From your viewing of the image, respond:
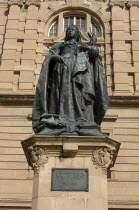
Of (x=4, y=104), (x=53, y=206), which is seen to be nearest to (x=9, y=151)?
(x=4, y=104)

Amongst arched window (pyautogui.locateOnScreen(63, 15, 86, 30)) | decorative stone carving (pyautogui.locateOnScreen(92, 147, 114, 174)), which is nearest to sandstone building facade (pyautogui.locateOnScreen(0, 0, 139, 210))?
arched window (pyautogui.locateOnScreen(63, 15, 86, 30))

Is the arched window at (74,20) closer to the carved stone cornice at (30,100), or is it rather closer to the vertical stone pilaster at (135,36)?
the vertical stone pilaster at (135,36)

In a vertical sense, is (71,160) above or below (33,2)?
below

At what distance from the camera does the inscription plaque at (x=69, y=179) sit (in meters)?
5.64

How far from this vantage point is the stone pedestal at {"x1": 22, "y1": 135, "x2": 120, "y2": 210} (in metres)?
5.61

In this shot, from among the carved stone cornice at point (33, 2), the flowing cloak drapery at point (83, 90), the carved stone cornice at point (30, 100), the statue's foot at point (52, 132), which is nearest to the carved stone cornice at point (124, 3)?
the carved stone cornice at point (33, 2)

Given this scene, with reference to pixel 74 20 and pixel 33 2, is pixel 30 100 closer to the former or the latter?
pixel 33 2

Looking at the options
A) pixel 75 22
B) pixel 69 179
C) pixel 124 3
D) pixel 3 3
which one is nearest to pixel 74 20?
pixel 75 22

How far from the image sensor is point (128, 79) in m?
17.0

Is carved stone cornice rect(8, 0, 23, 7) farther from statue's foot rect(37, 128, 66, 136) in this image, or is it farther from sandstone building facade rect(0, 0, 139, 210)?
statue's foot rect(37, 128, 66, 136)

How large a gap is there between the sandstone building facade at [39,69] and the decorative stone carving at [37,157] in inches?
321

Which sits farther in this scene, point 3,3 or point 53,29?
point 3,3

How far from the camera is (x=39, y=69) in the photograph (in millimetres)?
17516

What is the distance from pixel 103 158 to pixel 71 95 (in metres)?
1.54
